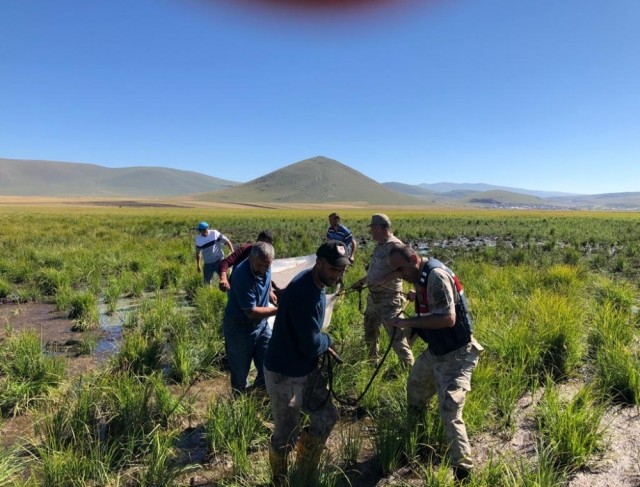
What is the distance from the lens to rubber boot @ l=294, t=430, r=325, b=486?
297 centimetres

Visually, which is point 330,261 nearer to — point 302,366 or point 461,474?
point 302,366

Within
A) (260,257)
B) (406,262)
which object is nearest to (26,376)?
(260,257)

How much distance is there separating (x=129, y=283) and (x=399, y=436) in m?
8.43

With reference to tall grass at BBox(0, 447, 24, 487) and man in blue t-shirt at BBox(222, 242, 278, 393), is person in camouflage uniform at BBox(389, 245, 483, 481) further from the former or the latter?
tall grass at BBox(0, 447, 24, 487)

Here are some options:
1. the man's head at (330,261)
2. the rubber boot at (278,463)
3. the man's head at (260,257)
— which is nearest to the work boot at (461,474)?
the rubber boot at (278,463)

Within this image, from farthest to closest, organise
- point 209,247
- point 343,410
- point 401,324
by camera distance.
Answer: point 209,247 → point 343,410 → point 401,324

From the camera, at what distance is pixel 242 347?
172 inches

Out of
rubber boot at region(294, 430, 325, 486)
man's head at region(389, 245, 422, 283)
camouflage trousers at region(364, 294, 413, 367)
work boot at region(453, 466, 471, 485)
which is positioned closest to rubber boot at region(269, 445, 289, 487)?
rubber boot at region(294, 430, 325, 486)

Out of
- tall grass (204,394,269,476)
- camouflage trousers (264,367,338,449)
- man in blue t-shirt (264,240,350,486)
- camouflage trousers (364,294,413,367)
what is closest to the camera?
man in blue t-shirt (264,240,350,486)

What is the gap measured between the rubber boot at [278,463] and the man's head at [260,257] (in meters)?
1.57

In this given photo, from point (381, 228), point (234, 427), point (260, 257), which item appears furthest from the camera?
point (381, 228)

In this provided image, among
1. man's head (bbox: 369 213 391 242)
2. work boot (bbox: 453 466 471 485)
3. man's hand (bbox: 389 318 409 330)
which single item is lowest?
work boot (bbox: 453 466 471 485)

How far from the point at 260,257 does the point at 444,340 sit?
1803 millimetres

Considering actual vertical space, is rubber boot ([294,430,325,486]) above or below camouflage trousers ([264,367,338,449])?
below
